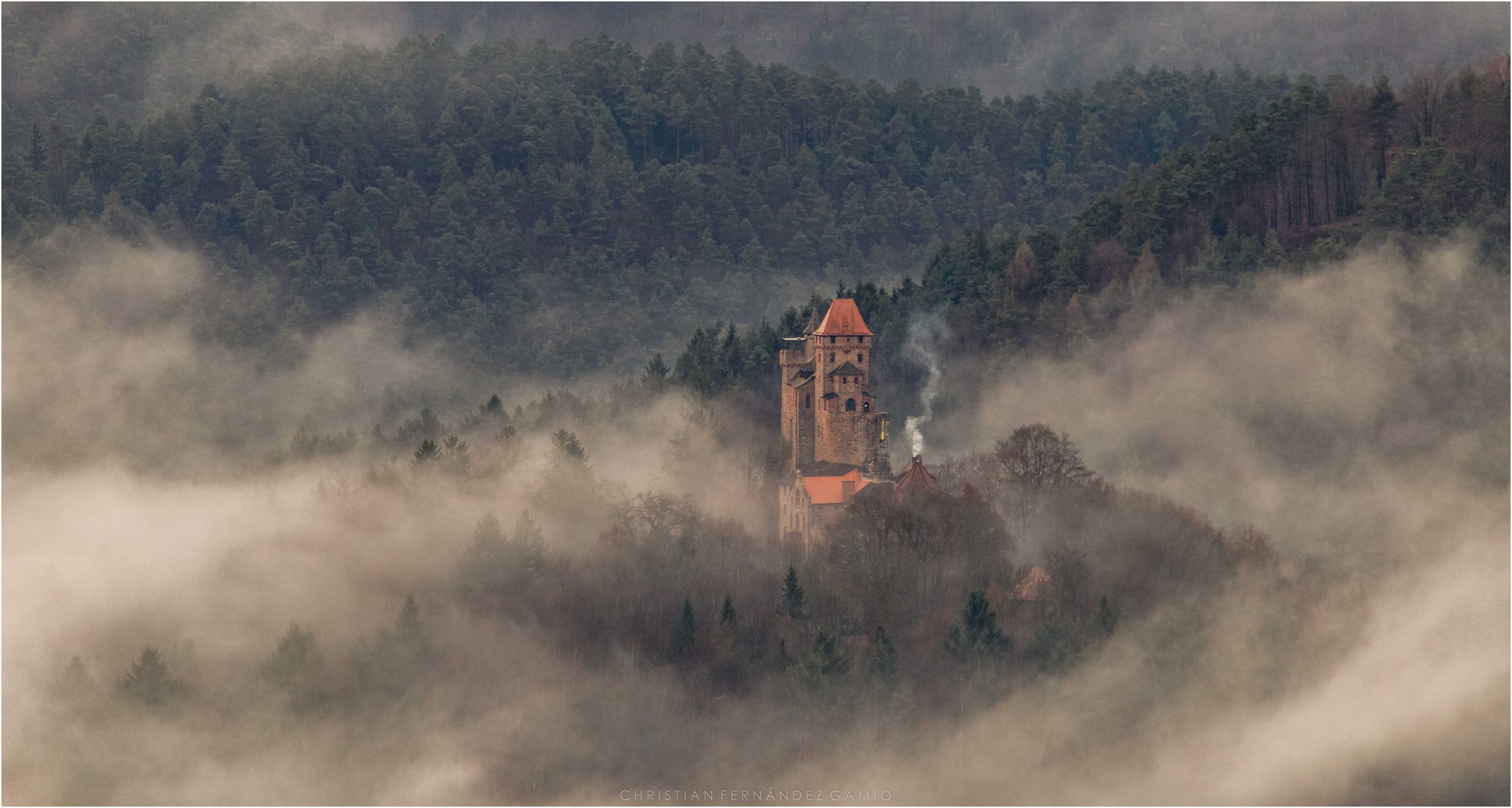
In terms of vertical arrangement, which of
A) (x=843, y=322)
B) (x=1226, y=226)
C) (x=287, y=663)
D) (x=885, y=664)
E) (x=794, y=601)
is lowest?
(x=885, y=664)

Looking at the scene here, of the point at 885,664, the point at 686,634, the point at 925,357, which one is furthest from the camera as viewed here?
the point at 925,357

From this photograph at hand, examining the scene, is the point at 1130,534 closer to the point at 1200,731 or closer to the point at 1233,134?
the point at 1200,731

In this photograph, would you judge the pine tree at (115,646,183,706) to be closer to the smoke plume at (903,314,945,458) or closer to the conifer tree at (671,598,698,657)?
the conifer tree at (671,598,698,657)

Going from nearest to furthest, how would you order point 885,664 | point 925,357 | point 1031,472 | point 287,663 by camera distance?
point 885,664 < point 287,663 < point 1031,472 < point 925,357

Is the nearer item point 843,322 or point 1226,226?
point 843,322

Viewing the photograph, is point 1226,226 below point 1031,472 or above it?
above

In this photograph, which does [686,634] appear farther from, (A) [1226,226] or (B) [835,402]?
(A) [1226,226]

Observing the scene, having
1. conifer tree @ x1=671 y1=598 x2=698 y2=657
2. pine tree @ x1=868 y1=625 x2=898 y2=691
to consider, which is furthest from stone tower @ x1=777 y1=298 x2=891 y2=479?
pine tree @ x1=868 y1=625 x2=898 y2=691

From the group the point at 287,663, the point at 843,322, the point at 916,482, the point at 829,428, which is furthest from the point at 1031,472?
the point at 287,663
